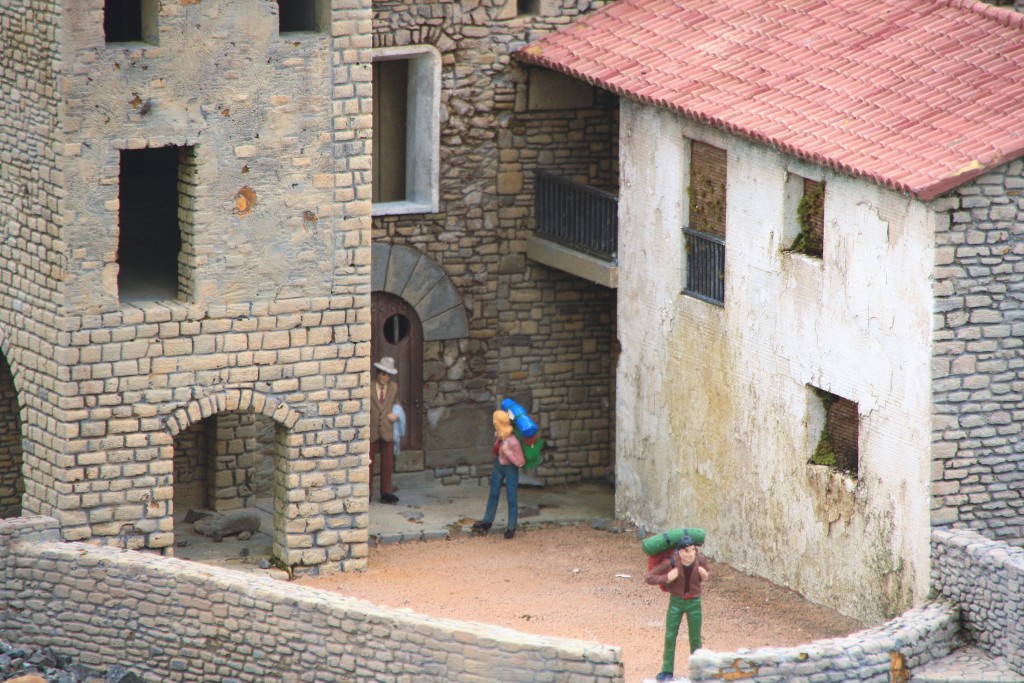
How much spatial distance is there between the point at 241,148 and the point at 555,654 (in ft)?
17.4

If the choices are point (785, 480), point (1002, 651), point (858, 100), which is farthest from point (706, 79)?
point (1002, 651)

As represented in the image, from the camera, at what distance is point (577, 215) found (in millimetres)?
22391

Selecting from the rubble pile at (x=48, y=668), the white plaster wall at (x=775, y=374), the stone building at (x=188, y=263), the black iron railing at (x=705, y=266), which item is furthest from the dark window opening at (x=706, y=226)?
the rubble pile at (x=48, y=668)

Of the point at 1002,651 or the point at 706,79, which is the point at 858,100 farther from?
the point at 1002,651

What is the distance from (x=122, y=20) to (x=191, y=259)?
2.68 m

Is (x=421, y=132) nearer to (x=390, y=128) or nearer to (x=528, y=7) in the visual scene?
(x=390, y=128)

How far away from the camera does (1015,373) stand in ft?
59.3

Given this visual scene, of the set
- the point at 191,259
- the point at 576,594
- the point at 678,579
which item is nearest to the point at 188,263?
the point at 191,259

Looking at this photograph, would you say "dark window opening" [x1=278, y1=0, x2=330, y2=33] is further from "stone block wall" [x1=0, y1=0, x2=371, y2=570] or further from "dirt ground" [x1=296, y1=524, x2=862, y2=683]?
"dirt ground" [x1=296, y1=524, x2=862, y2=683]

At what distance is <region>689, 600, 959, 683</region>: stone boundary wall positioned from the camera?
54.5ft

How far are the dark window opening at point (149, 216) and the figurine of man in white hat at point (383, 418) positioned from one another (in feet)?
7.95

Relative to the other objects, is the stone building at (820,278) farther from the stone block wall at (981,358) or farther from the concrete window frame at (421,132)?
the concrete window frame at (421,132)

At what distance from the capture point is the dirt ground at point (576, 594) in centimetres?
1870

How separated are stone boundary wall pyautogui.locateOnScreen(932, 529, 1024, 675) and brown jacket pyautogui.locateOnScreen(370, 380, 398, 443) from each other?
20.1 feet
